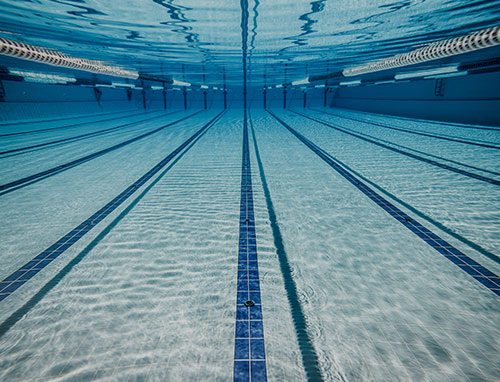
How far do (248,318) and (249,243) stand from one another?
0.95 metres

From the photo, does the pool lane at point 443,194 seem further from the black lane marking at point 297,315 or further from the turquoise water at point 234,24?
the turquoise water at point 234,24

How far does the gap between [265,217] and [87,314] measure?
1931 mm

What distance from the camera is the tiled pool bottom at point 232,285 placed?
4.53 feet

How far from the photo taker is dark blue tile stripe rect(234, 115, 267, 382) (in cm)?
135

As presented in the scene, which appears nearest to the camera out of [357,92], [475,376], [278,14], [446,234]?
[475,376]

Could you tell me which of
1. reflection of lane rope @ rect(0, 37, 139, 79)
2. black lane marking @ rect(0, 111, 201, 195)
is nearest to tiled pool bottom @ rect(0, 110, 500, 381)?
black lane marking @ rect(0, 111, 201, 195)

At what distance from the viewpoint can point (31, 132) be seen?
935 centimetres

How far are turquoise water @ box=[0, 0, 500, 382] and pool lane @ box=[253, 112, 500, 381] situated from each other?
0.01 meters

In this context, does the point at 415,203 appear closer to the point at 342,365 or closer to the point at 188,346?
the point at 342,365

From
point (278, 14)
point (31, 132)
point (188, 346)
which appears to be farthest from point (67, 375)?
point (31, 132)

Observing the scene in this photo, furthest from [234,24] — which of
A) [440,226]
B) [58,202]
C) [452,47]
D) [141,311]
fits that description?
[141,311]

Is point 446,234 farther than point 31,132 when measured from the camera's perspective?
No

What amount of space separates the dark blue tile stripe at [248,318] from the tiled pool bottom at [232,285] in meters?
0.05

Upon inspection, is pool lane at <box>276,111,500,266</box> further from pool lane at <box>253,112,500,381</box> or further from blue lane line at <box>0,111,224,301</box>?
blue lane line at <box>0,111,224,301</box>
